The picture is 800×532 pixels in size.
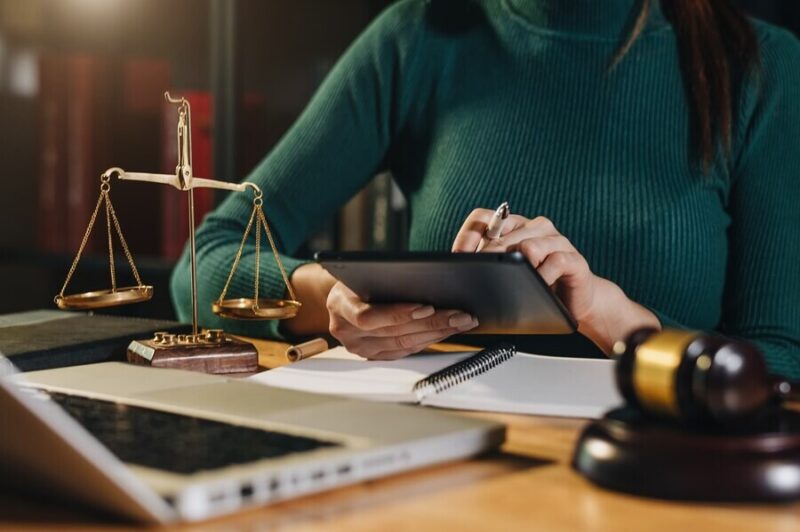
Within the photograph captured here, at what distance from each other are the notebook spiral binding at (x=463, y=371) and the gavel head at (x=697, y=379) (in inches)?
9.4

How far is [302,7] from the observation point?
2053 millimetres

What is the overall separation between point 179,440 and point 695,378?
10.6 inches

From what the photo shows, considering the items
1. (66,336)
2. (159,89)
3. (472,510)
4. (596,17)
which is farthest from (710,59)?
(159,89)

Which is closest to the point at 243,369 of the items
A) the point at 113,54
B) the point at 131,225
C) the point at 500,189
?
the point at 500,189

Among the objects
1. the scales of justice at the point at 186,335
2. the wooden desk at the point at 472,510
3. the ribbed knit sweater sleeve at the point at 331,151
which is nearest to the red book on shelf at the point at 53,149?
the ribbed knit sweater sleeve at the point at 331,151

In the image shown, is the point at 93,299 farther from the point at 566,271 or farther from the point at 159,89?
the point at 159,89

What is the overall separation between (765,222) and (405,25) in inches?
21.8

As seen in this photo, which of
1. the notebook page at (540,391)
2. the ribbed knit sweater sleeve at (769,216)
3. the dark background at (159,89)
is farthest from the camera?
the dark background at (159,89)

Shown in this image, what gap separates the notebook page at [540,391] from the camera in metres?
0.73

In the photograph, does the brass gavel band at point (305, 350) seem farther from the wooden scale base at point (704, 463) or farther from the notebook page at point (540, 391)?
the wooden scale base at point (704, 463)

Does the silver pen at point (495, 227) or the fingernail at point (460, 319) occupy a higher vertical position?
the silver pen at point (495, 227)

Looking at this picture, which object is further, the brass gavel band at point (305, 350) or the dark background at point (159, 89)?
the dark background at point (159, 89)

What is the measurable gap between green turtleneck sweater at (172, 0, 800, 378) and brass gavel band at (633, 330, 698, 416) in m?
0.70

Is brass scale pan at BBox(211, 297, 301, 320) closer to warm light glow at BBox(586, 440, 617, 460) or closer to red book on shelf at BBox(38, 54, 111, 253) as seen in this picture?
warm light glow at BBox(586, 440, 617, 460)
